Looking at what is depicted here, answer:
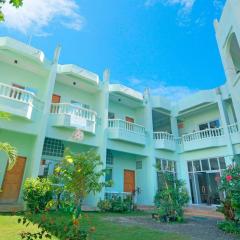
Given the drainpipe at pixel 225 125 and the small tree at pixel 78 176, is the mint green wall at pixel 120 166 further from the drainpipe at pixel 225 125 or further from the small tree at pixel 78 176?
the small tree at pixel 78 176

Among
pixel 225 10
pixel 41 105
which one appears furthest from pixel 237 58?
pixel 41 105

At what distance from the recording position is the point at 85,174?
4.94m

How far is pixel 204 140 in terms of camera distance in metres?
16.2

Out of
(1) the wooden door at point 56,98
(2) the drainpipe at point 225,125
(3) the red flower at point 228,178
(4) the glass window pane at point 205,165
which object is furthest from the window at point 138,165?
(3) the red flower at point 228,178

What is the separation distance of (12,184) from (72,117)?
16.0 feet

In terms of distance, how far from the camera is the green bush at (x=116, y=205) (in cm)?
1205

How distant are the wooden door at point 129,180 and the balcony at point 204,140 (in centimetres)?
482

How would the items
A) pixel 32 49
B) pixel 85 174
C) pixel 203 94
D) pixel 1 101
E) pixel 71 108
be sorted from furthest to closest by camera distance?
1. pixel 203 94
2. pixel 71 108
3. pixel 32 49
4. pixel 1 101
5. pixel 85 174

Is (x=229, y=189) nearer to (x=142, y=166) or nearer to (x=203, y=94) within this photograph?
(x=142, y=166)

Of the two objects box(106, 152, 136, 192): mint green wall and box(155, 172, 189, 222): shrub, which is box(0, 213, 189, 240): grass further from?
box(106, 152, 136, 192): mint green wall

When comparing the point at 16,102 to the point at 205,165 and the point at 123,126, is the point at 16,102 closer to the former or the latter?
the point at 123,126

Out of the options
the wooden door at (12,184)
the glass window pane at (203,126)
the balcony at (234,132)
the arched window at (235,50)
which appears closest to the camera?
the wooden door at (12,184)

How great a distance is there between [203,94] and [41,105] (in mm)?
12457

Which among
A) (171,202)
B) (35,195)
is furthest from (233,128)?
(35,195)
